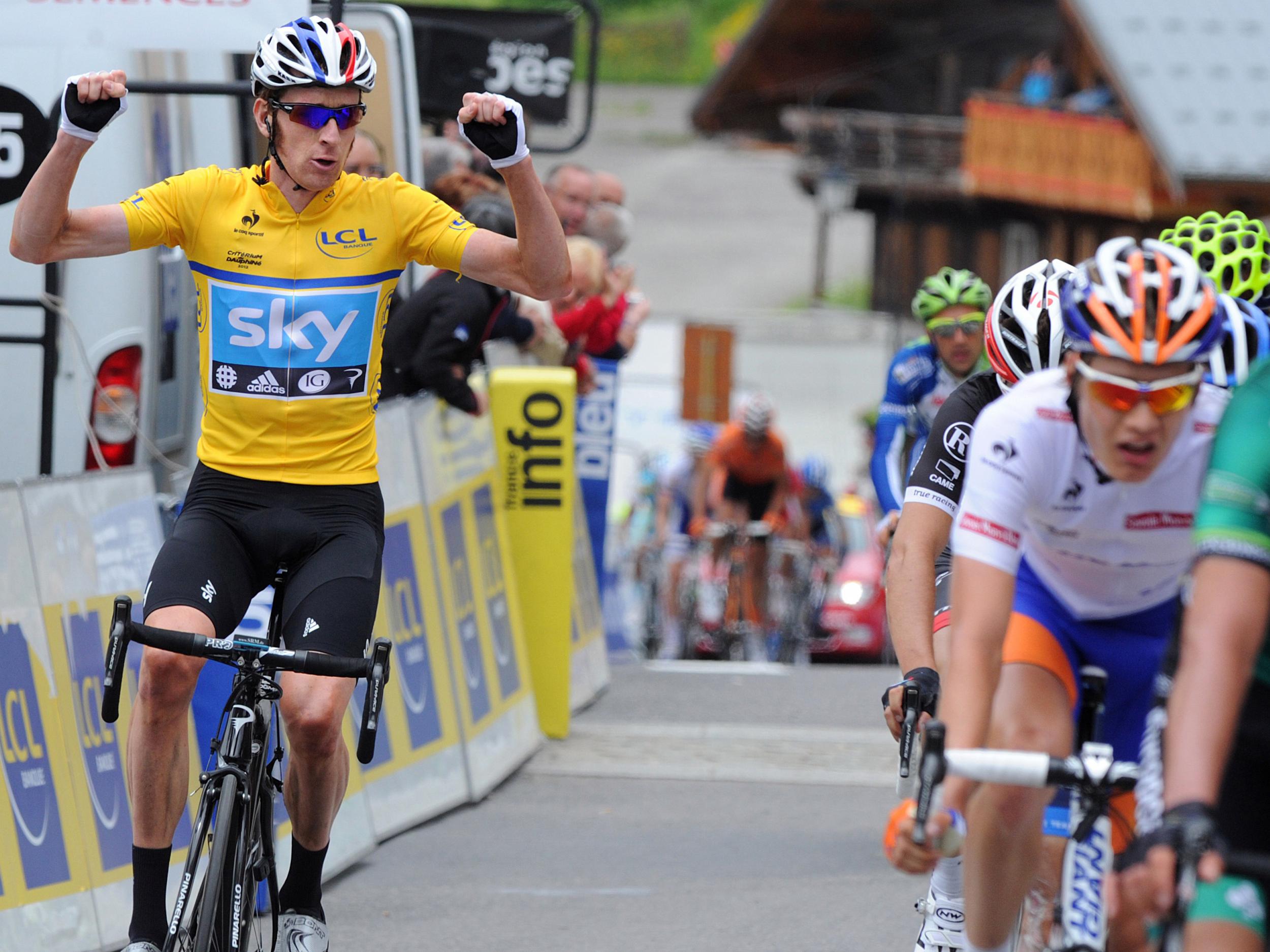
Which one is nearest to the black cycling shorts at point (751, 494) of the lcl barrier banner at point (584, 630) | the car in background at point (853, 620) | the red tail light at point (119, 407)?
the car in background at point (853, 620)

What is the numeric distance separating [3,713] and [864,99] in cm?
3806

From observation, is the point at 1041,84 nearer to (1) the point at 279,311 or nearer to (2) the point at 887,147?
(2) the point at 887,147

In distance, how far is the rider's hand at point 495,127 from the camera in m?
4.68

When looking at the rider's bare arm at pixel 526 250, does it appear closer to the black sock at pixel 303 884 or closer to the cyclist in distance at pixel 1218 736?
the black sock at pixel 303 884

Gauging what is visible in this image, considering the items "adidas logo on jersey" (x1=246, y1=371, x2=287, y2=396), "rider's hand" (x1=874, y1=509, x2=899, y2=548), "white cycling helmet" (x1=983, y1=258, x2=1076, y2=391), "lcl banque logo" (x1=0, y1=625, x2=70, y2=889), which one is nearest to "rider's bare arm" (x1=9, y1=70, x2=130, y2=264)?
"adidas logo on jersey" (x1=246, y1=371, x2=287, y2=396)

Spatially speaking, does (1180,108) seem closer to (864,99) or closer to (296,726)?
(864,99)

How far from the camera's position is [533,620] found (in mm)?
9742

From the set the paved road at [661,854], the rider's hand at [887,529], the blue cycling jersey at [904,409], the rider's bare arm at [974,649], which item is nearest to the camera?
the rider's bare arm at [974,649]

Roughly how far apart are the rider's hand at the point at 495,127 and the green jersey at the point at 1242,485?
215 cm

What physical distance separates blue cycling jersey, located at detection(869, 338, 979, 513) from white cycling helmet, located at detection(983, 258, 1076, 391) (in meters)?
3.59

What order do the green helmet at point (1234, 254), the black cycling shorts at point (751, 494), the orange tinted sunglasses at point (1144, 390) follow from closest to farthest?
1. the orange tinted sunglasses at point (1144, 390)
2. the green helmet at point (1234, 254)
3. the black cycling shorts at point (751, 494)

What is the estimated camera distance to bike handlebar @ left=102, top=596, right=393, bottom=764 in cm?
436

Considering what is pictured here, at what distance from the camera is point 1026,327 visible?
189 inches

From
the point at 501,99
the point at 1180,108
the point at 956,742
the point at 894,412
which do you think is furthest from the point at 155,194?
the point at 1180,108
